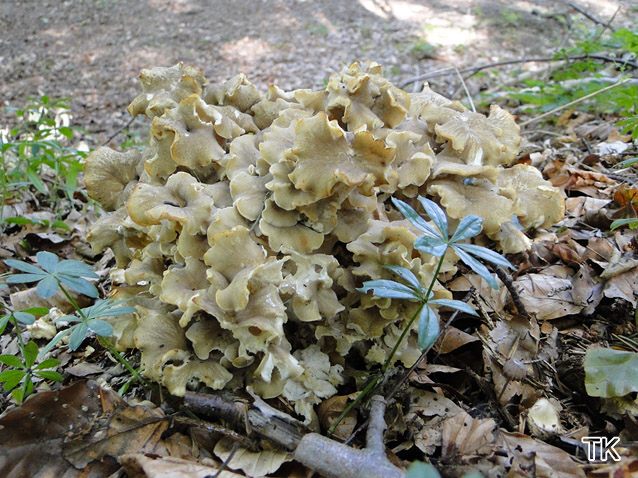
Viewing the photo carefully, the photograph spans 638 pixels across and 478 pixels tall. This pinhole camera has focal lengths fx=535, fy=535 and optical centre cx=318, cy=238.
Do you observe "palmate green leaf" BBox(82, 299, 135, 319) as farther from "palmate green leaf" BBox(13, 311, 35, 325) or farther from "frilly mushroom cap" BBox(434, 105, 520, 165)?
"frilly mushroom cap" BBox(434, 105, 520, 165)

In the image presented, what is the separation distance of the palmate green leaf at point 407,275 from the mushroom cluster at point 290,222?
13 centimetres

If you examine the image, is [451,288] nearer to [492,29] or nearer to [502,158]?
[502,158]

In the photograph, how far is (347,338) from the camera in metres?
2.65

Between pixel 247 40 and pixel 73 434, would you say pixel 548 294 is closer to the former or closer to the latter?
pixel 73 434

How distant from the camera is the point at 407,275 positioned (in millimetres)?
2309

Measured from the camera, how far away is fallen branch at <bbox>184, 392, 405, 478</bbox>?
2.12 metres

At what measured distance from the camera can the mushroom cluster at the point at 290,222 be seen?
2.44m

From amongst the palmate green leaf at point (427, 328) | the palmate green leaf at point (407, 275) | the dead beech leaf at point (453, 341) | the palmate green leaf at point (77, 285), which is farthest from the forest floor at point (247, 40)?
the palmate green leaf at point (427, 328)

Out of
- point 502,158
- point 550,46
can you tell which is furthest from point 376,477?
point 550,46

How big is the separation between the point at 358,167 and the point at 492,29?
1234 centimetres

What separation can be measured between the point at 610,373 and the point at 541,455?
0.55m

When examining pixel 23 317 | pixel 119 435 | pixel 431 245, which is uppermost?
pixel 431 245

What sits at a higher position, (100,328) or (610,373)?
(100,328)

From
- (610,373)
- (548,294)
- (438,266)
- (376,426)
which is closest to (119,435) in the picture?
(376,426)
